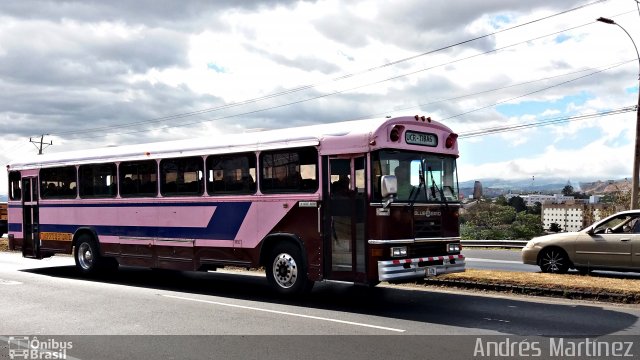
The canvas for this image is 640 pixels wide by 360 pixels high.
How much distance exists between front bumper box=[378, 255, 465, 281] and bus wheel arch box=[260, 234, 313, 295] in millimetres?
1639

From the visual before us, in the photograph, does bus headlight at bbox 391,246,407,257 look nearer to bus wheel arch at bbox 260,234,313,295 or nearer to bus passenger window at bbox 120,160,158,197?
bus wheel arch at bbox 260,234,313,295

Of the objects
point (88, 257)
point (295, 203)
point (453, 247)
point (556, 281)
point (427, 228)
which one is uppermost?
point (295, 203)

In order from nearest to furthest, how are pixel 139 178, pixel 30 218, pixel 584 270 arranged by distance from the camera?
pixel 139 178
pixel 584 270
pixel 30 218

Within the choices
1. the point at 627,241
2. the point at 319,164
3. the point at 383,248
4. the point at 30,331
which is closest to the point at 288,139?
the point at 319,164

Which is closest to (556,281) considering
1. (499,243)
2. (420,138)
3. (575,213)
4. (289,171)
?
(420,138)

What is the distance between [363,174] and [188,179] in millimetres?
4632

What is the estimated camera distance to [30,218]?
17.8 m

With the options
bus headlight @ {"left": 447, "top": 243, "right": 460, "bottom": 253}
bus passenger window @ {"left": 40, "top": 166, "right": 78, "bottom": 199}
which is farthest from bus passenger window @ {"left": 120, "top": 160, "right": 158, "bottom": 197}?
bus headlight @ {"left": 447, "top": 243, "right": 460, "bottom": 253}

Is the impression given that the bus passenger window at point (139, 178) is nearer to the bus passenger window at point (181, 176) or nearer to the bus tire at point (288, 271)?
the bus passenger window at point (181, 176)

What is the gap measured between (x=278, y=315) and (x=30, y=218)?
36.2ft

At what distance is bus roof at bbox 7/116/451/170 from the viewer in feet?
35.0

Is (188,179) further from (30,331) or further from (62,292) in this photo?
(30,331)

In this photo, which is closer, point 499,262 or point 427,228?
point 427,228

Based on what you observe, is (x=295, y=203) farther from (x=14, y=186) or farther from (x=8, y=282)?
(x=14, y=186)
